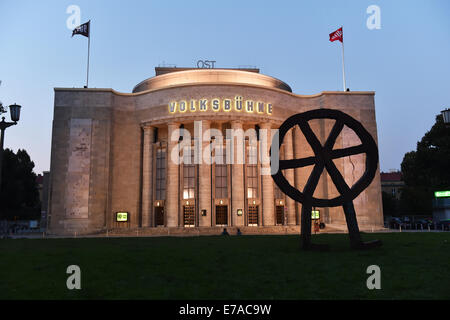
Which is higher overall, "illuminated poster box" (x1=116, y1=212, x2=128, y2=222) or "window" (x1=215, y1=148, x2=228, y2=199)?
"window" (x1=215, y1=148, x2=228, y2=199)

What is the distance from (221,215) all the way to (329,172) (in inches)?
1401

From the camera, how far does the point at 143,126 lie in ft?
178

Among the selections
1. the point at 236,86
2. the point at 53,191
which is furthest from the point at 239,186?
the point at 53,191

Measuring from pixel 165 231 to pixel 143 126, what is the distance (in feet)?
55.9

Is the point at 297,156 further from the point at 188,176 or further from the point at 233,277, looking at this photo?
the point at 233,277

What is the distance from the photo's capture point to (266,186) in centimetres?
5191

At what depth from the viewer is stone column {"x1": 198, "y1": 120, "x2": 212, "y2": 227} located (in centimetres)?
4966

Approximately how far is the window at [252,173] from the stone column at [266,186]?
1.30m

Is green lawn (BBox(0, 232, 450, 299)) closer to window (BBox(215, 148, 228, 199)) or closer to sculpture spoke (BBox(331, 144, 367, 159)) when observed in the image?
sculpture spoke (BBox(331, 144, 367, 159))

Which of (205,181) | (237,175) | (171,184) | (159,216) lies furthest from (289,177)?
(159,216)

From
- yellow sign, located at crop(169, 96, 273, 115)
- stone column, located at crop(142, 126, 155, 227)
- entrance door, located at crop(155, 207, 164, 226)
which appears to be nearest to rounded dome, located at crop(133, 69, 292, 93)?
yellow sign, located at crop(169, 96, 273, 115)

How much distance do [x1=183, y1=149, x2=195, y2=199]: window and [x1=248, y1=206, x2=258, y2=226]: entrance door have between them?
8.58 metres
